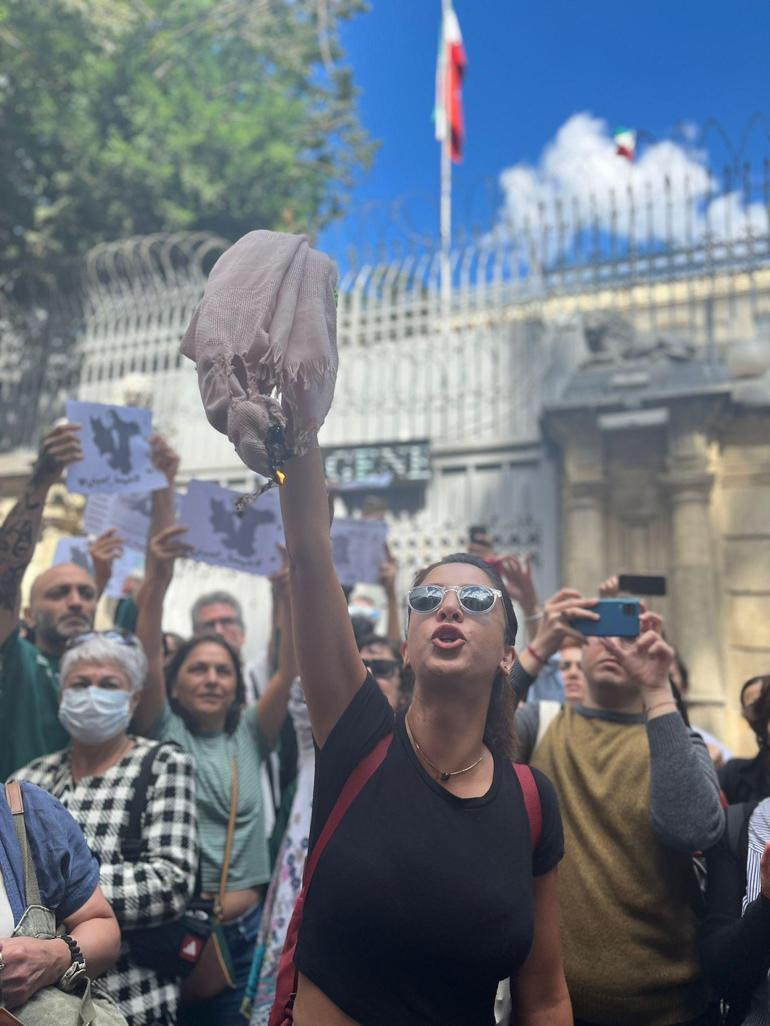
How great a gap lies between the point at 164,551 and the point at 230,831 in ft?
3.57

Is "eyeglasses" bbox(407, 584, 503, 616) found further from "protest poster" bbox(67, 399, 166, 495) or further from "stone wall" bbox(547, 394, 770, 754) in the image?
"stone wall" bbox(547, 394, 770, 754)

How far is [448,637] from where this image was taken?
6.03 ft

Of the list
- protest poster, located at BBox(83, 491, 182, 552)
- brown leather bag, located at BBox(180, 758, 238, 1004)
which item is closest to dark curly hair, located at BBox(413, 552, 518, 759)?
brown leather bag, located at BBox(180, 758, 238, 1004)

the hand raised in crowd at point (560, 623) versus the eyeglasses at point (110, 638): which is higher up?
the hand raised in crowd at point (560, 623)

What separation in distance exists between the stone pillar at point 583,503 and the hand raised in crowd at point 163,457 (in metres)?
3.97

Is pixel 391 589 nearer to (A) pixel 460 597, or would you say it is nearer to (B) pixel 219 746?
(B) pixel 219 746

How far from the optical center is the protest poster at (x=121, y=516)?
4301 mm

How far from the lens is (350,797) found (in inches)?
66.3

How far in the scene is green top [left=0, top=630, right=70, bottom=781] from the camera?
10.2ft

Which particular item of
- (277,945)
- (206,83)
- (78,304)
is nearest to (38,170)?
(206,83)

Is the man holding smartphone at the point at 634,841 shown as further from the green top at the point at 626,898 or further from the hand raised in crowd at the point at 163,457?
the hand raised in crowd at the point at 163,457

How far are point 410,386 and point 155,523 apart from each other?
511 cm

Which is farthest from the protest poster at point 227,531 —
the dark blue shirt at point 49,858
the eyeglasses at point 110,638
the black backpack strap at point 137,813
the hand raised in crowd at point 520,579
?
the dark blue shirt at point 49,858

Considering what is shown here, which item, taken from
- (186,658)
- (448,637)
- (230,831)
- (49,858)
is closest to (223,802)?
Answer: (230,831)
